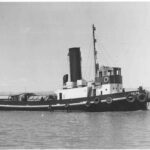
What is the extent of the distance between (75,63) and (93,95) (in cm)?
249

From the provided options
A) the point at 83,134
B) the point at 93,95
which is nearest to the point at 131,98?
the point at 93,95

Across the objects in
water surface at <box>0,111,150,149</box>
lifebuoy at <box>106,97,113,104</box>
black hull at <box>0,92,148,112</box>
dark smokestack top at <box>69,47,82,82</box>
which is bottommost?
water surface at <box>0,111,150,149</box>

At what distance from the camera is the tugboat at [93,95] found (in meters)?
22.6

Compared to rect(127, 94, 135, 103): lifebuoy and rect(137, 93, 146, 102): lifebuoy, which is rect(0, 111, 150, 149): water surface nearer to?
rect(127, 94, 135, 103): lifebuoy

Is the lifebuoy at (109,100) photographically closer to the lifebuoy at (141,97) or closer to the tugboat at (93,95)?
the tugboat at (93,95)

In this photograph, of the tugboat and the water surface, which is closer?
the water surface

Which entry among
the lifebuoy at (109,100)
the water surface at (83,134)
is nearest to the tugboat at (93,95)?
the lifebuoy at (109,100)

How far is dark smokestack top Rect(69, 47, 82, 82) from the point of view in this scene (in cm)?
2496

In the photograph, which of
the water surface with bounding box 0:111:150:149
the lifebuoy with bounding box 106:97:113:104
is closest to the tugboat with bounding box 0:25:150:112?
the lifebuoy with bounding box 106:97:113:104

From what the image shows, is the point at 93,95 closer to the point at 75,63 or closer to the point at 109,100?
the point at 109,100

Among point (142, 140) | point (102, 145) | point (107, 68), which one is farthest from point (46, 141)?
point (107, 68)

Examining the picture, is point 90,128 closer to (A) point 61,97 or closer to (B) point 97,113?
(B) point 97,113

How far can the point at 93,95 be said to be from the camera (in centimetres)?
2406

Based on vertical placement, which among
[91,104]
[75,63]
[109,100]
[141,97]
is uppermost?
[75,63]
